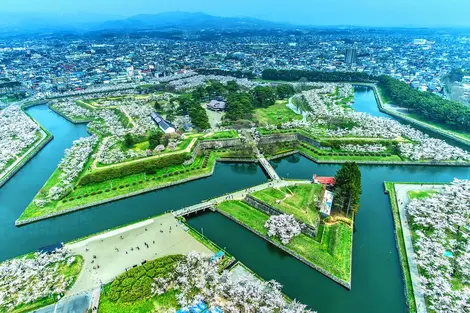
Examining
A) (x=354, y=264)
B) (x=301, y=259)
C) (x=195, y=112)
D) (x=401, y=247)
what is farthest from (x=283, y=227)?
(x=195, y=112)

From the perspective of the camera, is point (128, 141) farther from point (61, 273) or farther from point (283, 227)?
point (283, 227)

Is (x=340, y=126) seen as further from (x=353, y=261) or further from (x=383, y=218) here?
(x=353, y=261)

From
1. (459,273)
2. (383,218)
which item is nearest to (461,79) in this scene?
(383,218)

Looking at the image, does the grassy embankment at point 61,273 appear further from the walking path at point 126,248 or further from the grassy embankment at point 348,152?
the grassy embankment at point 348,152

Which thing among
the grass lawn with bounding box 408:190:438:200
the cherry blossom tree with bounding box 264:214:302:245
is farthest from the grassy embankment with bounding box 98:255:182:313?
the grass lawn with bounding box 408:190:438:200

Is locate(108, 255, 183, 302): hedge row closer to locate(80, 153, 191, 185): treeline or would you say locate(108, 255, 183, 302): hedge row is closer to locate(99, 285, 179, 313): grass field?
locate(99, 285, 179, 313): grass field
